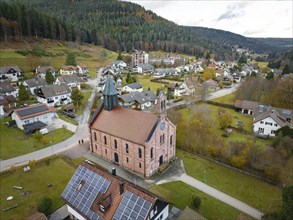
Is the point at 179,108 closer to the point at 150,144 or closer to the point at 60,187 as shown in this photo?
the point at 150,144

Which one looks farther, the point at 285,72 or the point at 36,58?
the point at 285,72

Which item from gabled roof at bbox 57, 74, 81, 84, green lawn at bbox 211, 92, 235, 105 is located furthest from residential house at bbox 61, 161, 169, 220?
gabled roof at bbox 57, 74, 81, 84

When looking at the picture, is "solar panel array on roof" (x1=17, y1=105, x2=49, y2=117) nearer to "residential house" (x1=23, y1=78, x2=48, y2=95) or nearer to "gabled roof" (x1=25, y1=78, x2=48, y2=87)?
"residential house" (x1=23, y1=78, x2=48, y2=95)

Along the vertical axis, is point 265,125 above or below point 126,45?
below

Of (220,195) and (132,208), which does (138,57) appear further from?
(132,208)

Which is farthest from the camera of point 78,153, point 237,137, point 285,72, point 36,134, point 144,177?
point 285,72

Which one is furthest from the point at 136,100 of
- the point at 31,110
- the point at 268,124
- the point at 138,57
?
the point at 138,57

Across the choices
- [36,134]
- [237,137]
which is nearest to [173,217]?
[237,137]
